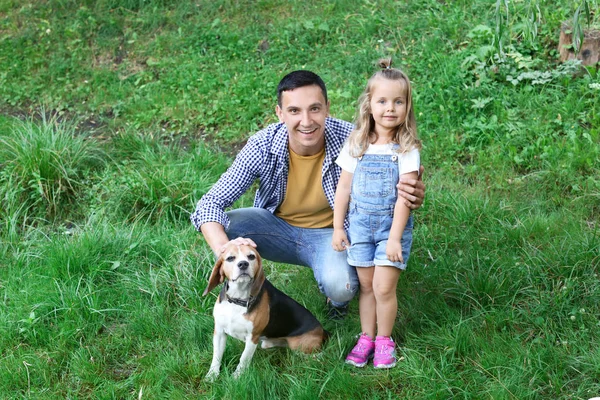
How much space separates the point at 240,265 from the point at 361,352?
801mm

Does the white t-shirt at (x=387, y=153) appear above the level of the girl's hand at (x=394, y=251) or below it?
above

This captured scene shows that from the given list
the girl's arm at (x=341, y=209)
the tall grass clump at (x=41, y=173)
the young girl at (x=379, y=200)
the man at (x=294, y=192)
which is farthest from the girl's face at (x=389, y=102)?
the tall grass clump at (x=41, y=173)

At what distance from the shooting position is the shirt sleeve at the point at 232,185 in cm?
372

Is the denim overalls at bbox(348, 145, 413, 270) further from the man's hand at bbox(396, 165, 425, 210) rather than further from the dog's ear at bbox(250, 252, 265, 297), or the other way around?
the dog's ear at bbox(250, 252, 265, 297)

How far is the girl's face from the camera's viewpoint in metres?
3.30

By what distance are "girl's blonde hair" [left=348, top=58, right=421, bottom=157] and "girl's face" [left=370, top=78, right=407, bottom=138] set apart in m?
0.02

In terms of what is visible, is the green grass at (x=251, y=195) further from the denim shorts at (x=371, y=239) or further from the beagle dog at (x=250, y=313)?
the denim shorts at (x=371, y=239)

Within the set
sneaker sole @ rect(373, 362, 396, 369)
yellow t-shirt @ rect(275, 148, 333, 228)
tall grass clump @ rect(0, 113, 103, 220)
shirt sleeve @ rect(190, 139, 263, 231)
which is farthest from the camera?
tall grass clump @ rect(0, 113, 103, 220)

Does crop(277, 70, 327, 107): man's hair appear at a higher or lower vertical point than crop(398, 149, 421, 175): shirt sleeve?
higher

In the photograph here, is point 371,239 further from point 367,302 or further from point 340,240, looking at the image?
point 367,302

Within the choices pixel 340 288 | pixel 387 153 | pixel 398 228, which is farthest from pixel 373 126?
pixel 340 288

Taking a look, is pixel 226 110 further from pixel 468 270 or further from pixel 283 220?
pixel 468 270

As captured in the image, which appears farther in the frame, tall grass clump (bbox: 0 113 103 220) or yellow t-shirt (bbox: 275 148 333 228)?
tall grass clump (bbox: 0 113 103 220)

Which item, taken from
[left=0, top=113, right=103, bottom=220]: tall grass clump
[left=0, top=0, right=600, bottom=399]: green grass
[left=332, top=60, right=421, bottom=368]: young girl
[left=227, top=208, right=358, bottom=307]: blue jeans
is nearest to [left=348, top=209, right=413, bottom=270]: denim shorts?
[left=332, top=60, right=421, bottom=368]: young girl
